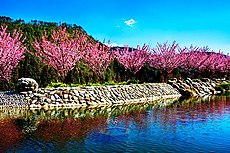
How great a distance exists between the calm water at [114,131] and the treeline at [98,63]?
16.8 feet

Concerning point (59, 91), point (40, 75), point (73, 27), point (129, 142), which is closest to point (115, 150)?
point (129, 142)

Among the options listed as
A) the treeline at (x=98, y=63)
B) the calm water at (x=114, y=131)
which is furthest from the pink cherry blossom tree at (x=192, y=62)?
the calm water at (x=114, y=131)

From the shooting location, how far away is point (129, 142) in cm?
925

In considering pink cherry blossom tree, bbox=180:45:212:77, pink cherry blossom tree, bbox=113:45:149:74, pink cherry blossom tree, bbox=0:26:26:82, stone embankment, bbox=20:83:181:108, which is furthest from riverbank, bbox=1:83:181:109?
pink cherry blossom tree, bbox=180:45:212:77

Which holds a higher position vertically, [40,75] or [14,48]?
[14,48]

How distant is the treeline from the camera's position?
20.2 metres

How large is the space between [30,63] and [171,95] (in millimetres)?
10314

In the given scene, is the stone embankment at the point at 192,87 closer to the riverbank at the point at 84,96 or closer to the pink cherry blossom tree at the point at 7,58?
the riverbank at the point at 84,96

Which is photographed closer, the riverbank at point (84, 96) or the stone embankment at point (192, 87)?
the riverbank at point (84, 96)

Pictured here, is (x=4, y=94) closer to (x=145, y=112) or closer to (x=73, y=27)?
(x=145, y=112)

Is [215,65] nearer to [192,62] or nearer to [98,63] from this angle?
[192,62]

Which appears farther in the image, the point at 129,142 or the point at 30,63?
the point at 30,63

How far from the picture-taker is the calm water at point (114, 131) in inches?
346

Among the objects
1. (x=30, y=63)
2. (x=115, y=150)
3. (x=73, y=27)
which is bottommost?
(x=115, y=150)
